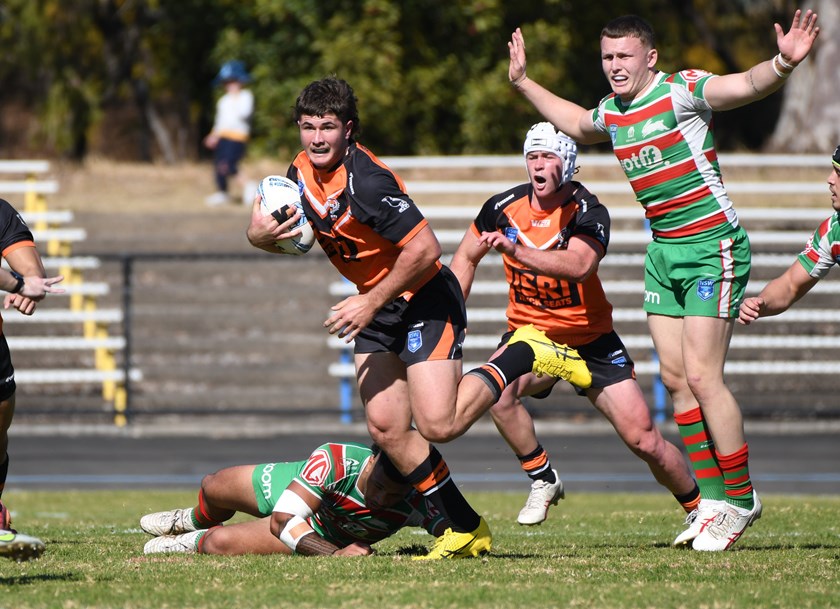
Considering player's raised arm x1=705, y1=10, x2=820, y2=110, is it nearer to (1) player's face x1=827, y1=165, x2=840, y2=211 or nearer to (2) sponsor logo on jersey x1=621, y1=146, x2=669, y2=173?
(2) sponsor logo on jersey x1=621, y1=146, x2=669, y2=173

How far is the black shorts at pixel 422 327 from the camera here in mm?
6789

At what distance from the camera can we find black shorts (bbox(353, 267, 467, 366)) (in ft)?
22.3

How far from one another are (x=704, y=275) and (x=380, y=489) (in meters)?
2.04

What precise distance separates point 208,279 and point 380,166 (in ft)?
43.2

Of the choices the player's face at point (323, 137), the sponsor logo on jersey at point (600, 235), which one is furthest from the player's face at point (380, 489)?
the sponsor logo on jersey at point (600, 235)

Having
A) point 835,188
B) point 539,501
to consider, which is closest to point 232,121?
point 539,501

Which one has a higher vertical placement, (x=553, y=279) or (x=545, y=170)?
(x=545, y=170)

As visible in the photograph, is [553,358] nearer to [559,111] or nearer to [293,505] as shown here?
[559,111]

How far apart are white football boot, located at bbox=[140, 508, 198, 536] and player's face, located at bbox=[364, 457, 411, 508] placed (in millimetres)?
1099

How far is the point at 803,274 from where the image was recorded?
6910mm

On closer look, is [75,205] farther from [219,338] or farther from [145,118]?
[145,118]

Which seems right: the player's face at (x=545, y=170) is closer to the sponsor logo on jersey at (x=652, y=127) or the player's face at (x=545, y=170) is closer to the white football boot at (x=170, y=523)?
the sponsor logo on jersey at (x=652, y=127)

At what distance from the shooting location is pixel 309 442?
15594 mm

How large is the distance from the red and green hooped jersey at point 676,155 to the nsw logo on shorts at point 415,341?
1441 mm
